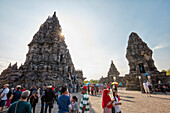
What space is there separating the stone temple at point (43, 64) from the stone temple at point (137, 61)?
15110mm

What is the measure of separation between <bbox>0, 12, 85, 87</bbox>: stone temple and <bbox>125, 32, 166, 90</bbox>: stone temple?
15110mm

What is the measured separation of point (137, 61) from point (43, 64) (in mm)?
23461

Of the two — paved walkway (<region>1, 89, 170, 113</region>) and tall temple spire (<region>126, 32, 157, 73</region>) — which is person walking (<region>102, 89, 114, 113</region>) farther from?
tall temple spire (<region>126, 32, 157, 73</region>)

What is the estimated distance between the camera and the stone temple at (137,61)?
14438mm

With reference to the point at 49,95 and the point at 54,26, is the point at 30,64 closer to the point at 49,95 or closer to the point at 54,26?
the point at 54,26

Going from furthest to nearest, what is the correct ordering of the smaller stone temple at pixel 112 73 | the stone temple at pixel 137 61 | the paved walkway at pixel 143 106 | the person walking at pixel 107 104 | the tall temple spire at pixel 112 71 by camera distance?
1. the tall temple spire at pixel 112 71
2. the smaller stone temple at pixel 112 73
3. the stone temple at pixel 137 61
4. the paved walkway at pixel 143 106
5. the person walking at pixel 107 104

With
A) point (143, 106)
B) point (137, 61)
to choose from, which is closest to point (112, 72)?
point (137, 61)

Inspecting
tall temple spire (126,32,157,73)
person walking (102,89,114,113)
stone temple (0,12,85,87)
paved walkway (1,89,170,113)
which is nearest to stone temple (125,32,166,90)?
tall temple spire (126,32,157,73)

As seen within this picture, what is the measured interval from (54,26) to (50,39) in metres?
6.62

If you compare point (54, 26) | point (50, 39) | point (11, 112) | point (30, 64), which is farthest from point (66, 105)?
point (54, 26)

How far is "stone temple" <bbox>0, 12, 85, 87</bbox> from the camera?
17828 mm

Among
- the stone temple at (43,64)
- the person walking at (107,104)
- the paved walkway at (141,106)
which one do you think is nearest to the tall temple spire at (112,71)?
the stone temple at (43,64)

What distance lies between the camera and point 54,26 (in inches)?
1174

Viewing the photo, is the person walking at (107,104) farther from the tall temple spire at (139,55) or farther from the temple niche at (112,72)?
the temple niche at (112,72)
